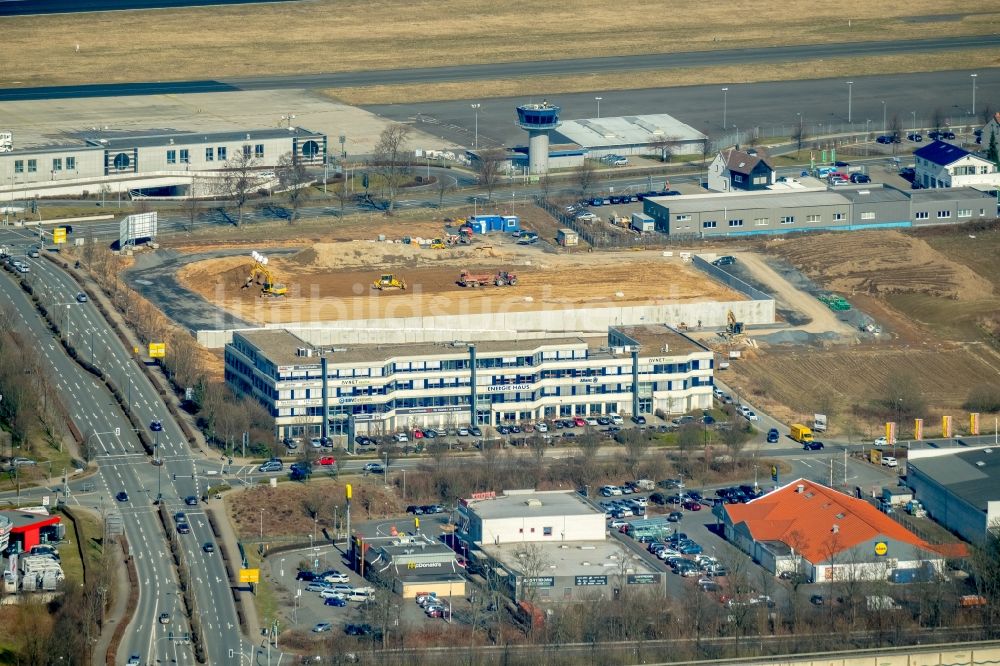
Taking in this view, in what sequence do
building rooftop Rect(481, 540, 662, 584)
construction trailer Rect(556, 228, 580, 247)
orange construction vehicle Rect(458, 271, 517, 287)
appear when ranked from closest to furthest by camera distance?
1. building rooftop Rect(481, 540, 662, 584)
2. orange construction vehicle Rect(458, 271, 517, 287)
3. construction trailer Rect(556, 228, 580, 247)

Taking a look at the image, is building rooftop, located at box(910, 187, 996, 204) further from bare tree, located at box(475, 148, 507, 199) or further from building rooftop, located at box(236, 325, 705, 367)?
building rooftop, located at box(236, 325, 705, 367)

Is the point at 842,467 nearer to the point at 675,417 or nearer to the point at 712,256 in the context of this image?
the point at 675,417

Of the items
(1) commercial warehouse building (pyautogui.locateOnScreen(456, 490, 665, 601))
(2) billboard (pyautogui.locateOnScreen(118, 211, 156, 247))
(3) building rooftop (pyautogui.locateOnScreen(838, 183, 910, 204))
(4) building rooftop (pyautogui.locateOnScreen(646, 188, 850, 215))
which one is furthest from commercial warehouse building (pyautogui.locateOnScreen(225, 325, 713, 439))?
(3) building rooftop (pyautogui.locateOnScreen(838, 183, 910, 204))

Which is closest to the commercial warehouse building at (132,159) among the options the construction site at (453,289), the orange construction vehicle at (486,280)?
the construction site at (453,289)

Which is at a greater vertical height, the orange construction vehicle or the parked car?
the orange construction vehicle

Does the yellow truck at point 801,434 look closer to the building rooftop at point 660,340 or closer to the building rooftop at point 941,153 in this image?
the building rooftop at point 660,340

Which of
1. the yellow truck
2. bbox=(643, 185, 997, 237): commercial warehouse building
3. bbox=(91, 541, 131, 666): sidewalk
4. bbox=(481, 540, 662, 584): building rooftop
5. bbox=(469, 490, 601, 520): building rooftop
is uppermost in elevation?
bbox=(643, 185, 997, 237): commercial warehouse building

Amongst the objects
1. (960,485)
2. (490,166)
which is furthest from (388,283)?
(960,485)
